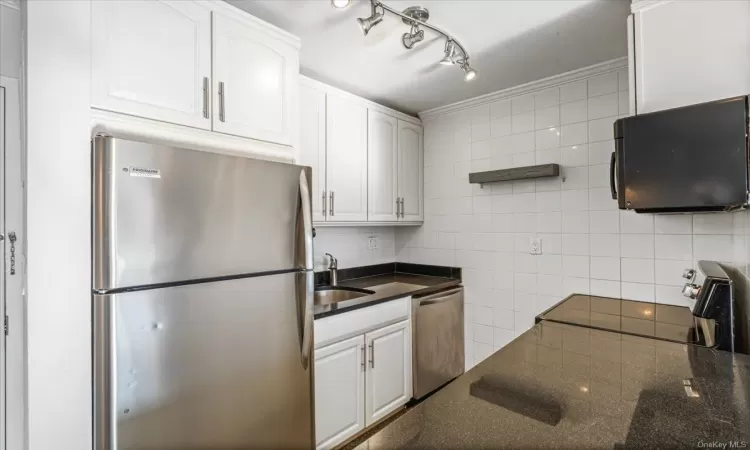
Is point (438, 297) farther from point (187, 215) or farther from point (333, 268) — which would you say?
point (187, 215)

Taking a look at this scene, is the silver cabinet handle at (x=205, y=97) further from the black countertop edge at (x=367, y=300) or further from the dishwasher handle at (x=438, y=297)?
the dishwasher handle at (x=438, y=297)

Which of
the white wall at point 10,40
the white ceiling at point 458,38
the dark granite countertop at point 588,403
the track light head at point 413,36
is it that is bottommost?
the dark granite countertop at point 588,403

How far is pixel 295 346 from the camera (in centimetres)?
162

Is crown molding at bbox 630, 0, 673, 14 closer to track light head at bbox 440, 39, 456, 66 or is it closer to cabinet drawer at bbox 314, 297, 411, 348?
track light head at bbox 440, 39, 456, 66

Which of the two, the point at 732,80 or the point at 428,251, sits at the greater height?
the point at 732,80

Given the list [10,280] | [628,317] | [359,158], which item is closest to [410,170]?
[359,158]

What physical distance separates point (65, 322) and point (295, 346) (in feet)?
2.72

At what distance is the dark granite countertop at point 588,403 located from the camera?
70cm

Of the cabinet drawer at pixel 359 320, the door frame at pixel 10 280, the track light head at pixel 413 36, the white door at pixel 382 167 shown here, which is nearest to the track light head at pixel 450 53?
the track light head at pixel 413 36

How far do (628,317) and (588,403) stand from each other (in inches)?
47.2

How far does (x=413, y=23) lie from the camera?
163 cm

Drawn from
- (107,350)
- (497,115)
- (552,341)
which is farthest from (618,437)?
(497,115)

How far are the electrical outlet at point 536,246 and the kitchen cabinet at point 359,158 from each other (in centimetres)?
95

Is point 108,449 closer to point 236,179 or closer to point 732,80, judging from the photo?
point 236,179
